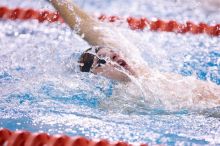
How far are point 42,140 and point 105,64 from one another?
2.25 feet

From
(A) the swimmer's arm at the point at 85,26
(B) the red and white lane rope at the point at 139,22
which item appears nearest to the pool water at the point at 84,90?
(B) the red and white lane rope at the point at 139,22

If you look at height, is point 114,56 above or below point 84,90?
above

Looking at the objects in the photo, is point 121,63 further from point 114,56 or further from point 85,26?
point 85,26

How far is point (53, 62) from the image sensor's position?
10.8 feet

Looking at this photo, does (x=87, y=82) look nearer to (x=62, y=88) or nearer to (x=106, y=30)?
(x=62, y=88)

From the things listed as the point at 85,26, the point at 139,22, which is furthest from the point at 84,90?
the point at 139,22

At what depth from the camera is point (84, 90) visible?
9.02ft

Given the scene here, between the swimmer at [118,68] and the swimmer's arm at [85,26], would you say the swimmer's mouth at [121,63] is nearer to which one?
the swimmer at [118,68]

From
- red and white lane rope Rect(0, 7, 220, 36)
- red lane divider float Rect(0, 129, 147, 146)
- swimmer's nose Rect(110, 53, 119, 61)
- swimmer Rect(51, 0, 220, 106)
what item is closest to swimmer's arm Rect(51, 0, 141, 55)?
swimmer Rect(51, 0, 220, 106)

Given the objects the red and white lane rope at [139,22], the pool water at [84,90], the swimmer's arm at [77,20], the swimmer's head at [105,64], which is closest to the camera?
the pool water at [84,90]

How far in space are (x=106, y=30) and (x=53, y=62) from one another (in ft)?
2.63

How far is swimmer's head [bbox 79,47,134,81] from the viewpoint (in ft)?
7.52

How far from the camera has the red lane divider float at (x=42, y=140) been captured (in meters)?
1.73

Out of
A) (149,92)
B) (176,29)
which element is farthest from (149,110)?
(176,29)
